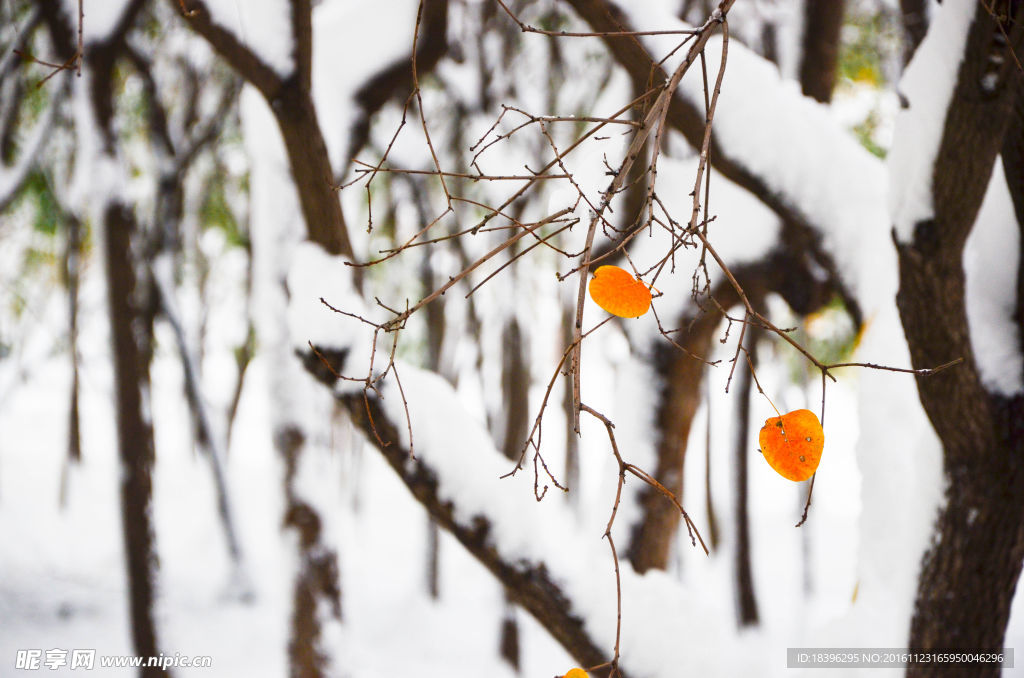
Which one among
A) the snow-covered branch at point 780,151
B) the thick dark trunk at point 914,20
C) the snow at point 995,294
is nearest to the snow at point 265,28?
the snow-covered branch at point 780,151

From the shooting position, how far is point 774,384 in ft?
32.1

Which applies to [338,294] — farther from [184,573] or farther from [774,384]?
[774,384]

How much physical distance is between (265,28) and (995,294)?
227cm

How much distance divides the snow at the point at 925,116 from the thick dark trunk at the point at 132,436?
10.2 feet

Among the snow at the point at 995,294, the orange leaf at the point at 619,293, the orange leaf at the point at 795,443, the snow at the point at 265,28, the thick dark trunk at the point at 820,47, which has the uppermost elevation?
the thick dark trunk at the point at 820,47

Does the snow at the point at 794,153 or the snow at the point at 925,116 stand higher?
the snow at the point at 794,153

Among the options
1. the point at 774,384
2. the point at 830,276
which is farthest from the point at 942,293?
the point at 774,384

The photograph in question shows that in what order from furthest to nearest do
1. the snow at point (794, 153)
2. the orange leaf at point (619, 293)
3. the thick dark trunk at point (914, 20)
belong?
the thick dark trunk at point (914, 20) < the snow at point (794, 153) < the orange leaf at point (619, 293)

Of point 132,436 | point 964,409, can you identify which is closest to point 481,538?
point 964,409

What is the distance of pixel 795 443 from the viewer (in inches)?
32.4

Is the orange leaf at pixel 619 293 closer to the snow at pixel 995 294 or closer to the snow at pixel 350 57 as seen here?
the snow at pixel 995 294

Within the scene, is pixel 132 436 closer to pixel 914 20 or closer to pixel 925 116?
pixel 925 116

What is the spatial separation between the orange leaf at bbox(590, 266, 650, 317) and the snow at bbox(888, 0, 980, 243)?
117cm

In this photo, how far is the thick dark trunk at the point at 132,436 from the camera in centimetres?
296
